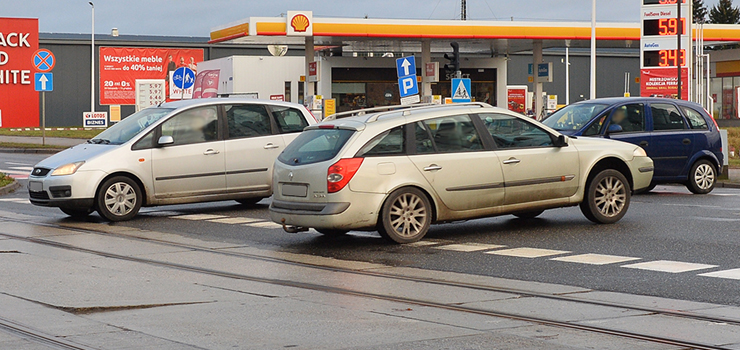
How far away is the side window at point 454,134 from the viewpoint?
1163cm

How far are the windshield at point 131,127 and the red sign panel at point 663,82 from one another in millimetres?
18342

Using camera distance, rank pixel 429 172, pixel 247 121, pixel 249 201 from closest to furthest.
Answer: pixel 429 172
pixel 247 121
pixel 249 201

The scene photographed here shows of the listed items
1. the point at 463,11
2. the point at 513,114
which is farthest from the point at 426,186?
the point at 463,11

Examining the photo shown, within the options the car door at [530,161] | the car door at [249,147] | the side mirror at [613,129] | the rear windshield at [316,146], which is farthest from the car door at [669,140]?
the rear windshield at [316,146]

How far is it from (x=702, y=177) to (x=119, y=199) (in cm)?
990

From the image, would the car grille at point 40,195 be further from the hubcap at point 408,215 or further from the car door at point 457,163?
the car door at point 457,163

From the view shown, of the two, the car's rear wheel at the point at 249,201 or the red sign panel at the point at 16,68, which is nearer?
the car's rear wheel at the point at 249,201

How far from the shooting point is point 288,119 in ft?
51.1

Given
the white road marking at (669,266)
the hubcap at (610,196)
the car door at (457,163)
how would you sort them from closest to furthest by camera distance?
the white road marking at (669,266)
the car door at (457,163)
the hubcap at (610,196)

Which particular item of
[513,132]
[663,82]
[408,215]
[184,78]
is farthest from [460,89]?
[408,215]

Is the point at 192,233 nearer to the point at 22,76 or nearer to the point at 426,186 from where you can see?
the point at 426,186

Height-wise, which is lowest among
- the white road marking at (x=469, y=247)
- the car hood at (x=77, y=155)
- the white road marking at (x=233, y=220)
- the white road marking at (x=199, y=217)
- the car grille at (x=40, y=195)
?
the white road marking at (x=469, y=247)

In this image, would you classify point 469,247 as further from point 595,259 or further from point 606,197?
point 606,197

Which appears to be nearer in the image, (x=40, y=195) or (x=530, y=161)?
→ (x=530, y=161)
